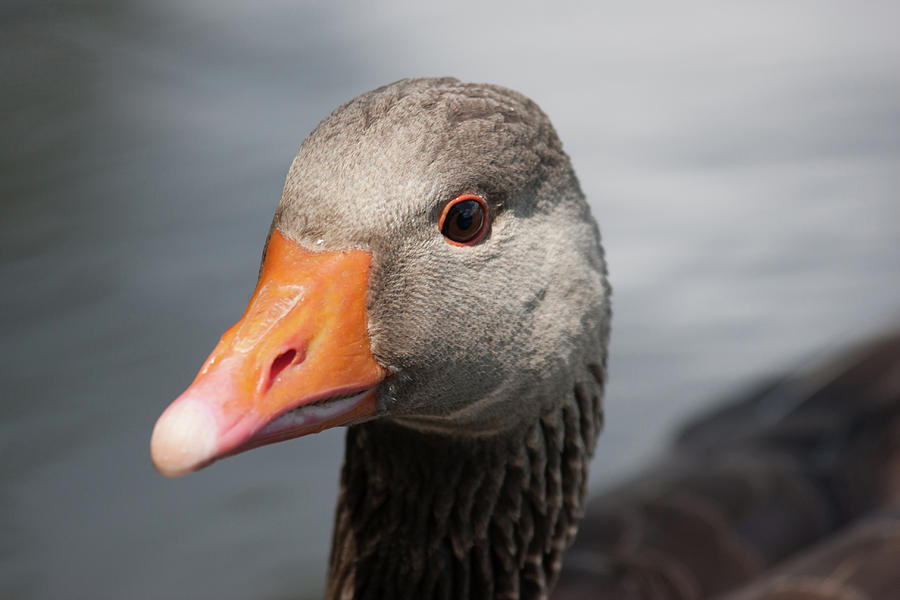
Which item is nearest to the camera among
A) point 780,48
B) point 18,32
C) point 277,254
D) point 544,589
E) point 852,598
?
point 277,254

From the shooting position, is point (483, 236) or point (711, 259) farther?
point (711, 259)

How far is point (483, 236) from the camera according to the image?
1960 millimetres

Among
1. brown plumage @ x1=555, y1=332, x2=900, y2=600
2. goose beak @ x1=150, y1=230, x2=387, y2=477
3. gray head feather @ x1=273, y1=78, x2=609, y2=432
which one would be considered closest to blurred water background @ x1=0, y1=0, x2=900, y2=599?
brown plumage @ x1=555, y1=332, x2=900, y2=600

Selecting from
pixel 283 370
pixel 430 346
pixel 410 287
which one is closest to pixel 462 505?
pixel 430 346

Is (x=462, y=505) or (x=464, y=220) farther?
(x=462, y=505)

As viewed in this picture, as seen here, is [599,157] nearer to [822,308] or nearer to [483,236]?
[822,308]

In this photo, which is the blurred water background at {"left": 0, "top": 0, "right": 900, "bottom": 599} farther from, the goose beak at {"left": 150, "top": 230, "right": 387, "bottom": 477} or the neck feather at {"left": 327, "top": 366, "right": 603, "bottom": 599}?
the goose beak at {"left": 150, "top": 230, "right": 387, "bottom": 477}

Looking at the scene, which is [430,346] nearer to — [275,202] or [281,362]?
[281,362]

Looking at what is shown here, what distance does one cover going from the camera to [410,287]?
6.10ft

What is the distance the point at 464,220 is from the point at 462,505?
0.72 m

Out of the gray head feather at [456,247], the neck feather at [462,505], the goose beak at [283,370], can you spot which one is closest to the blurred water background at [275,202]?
the neck feather at [462,505]

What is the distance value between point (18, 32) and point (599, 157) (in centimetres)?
362

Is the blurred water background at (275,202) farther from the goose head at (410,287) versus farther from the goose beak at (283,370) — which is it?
the goose beak at (283,370)

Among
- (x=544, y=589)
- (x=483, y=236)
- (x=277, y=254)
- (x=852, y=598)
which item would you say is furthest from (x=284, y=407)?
(x=852, y=598)
